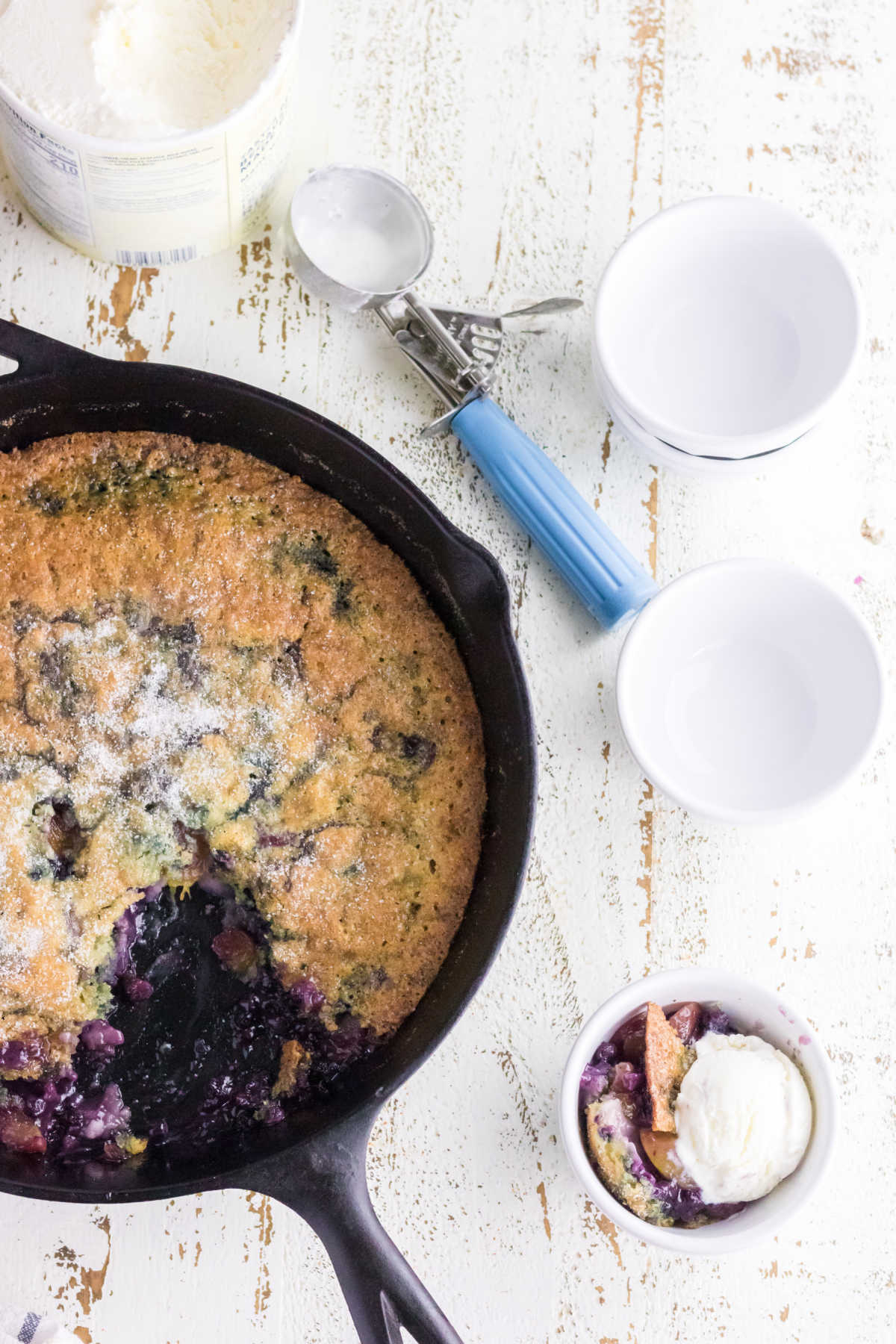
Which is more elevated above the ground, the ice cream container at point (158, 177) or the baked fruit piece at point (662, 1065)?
the ice cream container at point (158, 177)

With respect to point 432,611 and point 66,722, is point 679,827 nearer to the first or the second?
point 432,611

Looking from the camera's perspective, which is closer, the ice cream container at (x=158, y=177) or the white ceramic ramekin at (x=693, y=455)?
the ice cream container at (x=158, y=177)

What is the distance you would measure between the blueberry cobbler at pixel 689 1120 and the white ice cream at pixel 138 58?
1.37 meters

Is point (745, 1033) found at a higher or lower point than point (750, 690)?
lower

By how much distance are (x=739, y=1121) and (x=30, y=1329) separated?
3.57 feet

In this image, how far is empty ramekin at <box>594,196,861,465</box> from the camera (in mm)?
1736

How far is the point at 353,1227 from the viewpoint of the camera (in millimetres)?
1450

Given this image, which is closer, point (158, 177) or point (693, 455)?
point (158, 177)

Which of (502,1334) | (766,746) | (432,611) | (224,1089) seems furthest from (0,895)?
(766,746)

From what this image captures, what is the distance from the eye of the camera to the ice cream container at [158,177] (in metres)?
1.47

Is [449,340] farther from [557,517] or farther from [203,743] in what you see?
[203,743]

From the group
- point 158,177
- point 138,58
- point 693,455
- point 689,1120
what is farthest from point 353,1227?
point 138,58

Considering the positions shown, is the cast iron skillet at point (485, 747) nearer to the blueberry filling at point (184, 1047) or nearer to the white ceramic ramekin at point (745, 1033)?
the blueberry filling at point (184, 1047)

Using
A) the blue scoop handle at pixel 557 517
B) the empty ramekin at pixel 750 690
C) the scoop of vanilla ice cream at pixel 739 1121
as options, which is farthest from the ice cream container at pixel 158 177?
the scoop of vanilla ice cream at pixel 739 1121
